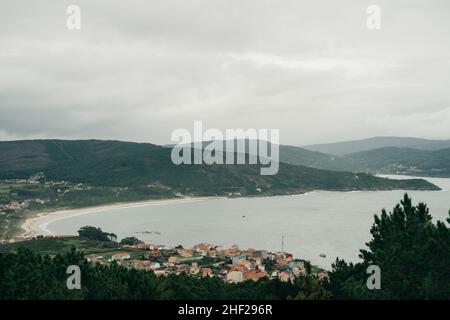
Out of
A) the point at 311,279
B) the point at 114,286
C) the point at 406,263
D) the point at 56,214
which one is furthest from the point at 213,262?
the point at 56,214

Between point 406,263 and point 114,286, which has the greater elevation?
point 406,263

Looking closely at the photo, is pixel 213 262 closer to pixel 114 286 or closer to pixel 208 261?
pixel 208 261

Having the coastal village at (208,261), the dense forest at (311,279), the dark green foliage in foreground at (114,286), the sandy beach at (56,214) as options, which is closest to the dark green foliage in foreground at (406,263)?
the dense forest at (311,279)

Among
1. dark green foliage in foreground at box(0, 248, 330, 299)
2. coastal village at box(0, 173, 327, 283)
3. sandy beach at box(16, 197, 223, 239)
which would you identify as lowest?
sandy beach at box(16, 197, 223, 239)

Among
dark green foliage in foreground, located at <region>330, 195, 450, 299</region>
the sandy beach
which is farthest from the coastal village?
dark green foliage in foreground, located at <region>330, 195, 450, 299</region>

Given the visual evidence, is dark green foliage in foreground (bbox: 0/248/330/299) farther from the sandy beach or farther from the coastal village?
the sandy beach

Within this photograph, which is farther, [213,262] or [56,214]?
[56,214]
